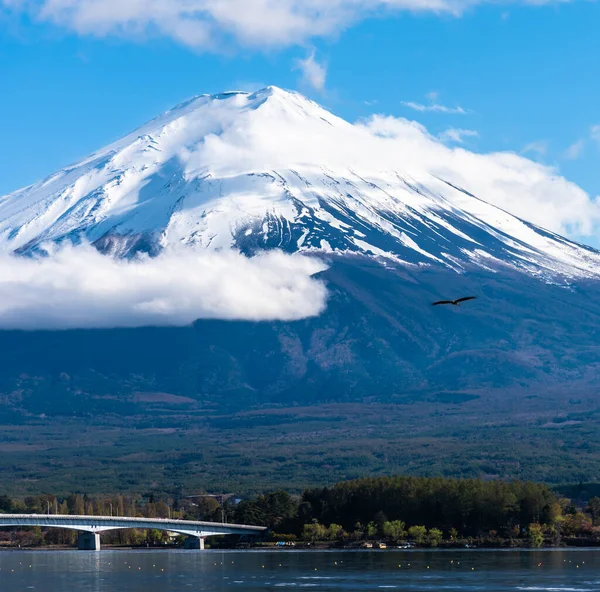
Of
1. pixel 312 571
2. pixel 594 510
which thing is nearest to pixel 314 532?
pixel 594 510

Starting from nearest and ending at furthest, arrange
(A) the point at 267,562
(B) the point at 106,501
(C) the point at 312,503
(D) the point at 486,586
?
(D) the point at 486,586
(A) the point at 267,562
(C) the point at 312,503
(B) the point at 106,501

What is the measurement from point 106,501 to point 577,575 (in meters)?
98.8

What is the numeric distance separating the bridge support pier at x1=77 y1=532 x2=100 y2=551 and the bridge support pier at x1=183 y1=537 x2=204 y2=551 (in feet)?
29.7

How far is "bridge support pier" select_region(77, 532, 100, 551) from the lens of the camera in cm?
15288

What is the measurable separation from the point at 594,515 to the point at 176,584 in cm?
6545

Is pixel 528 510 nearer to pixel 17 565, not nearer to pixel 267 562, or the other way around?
pixel 267 562

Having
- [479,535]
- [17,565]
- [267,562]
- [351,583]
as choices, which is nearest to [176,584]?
[351,583]

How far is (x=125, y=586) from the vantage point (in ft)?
333

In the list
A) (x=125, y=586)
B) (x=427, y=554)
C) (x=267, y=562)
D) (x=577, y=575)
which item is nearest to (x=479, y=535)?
(x=427, y=554)

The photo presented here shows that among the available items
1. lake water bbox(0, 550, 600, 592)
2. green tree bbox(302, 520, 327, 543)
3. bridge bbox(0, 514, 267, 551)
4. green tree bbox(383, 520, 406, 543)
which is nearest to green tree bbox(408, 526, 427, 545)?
green tree bbox(383, 520, 406, 543)

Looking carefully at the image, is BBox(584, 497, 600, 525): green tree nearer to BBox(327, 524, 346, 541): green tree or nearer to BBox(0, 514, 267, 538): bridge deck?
BBox(327, 524, 346, 541): green tree

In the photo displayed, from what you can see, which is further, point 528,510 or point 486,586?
point 528,510

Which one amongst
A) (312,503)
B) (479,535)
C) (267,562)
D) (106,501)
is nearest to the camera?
(267,562)

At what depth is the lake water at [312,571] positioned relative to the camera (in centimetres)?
9844
